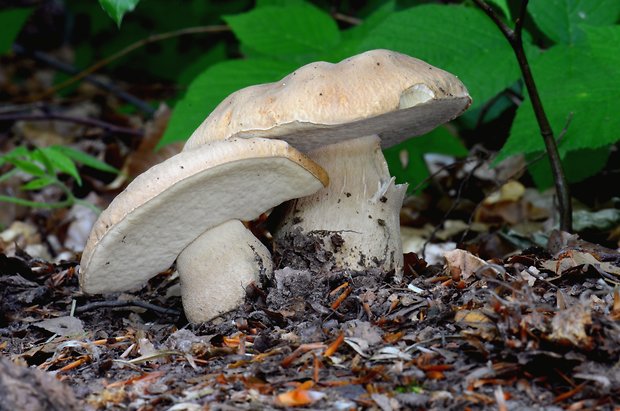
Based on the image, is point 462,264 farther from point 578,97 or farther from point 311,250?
point 578,97

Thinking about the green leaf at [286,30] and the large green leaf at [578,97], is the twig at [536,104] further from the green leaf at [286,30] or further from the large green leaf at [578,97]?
the green leaf at [286,30]

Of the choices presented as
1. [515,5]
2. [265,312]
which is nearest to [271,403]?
[265,312]

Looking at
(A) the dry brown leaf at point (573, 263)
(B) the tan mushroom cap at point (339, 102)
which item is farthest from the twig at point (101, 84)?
(A) the dry brown leaf at point (573, 263)

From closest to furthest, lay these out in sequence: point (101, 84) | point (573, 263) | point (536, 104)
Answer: point (573, 263), point (536, 104), point (101, 84)

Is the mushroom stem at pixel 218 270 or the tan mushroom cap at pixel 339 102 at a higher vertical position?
the tan mushroom cap at pixel 339 102

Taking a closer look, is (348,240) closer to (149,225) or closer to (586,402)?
(149,225)

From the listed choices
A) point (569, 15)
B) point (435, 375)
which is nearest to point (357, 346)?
point (435, 375)
